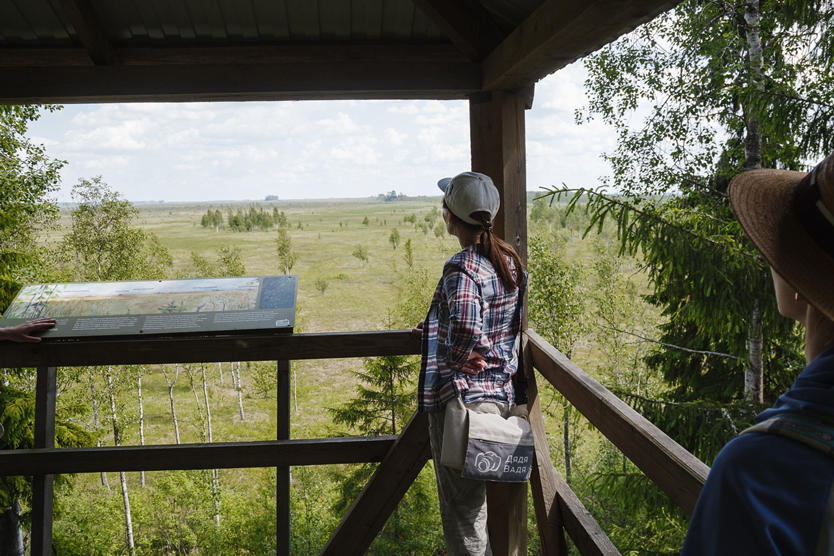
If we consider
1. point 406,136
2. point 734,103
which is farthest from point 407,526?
point 406,136

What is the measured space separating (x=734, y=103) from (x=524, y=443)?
8.66m

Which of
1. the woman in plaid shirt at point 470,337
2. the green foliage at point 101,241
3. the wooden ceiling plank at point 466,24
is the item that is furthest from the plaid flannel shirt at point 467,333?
the green foliage at point 101,241

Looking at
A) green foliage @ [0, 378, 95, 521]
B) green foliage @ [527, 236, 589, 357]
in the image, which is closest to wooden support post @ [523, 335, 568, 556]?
green foliage @ [0, 378, 95, 521]

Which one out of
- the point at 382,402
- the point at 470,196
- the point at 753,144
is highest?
the point at 753,144

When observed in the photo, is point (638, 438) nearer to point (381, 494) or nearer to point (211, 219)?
point (381, 494)

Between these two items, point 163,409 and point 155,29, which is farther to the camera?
point 163,409

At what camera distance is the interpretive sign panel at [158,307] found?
91.4 inches

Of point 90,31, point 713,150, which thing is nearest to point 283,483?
point 90,31

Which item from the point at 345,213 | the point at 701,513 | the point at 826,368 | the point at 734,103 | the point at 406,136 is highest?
the point at 406,136

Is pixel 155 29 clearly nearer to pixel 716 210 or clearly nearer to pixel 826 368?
pixel 826 368

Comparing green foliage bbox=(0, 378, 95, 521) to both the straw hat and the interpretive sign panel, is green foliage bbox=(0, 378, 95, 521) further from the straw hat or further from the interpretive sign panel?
the straw hat

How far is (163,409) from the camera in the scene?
24.2 metres

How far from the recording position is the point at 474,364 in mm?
1688

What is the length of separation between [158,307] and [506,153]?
59.8 inches
